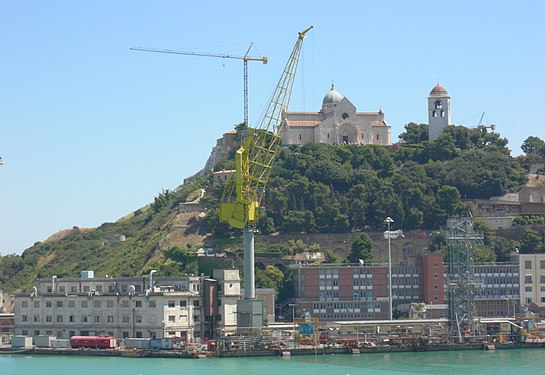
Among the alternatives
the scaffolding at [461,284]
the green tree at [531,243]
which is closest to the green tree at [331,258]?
the green tree at [531,243]

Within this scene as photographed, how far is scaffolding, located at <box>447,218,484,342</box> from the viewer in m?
74.4

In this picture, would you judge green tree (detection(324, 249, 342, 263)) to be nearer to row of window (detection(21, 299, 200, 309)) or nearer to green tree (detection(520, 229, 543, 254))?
green tree (detection(520, 229, 543, 254))

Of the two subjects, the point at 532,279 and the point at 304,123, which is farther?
the point at 304,123

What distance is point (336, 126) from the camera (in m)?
119

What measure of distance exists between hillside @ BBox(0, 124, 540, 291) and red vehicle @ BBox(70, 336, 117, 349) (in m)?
23.6

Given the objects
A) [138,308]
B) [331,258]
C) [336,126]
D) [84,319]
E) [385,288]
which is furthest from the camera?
[336,126]

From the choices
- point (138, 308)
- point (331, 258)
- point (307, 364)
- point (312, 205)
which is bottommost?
point (307, 364)

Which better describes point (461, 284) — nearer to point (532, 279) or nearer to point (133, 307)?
point (133, 307)

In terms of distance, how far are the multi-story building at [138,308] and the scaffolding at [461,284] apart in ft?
39.6

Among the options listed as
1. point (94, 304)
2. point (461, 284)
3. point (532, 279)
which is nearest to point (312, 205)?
point (532, 279)

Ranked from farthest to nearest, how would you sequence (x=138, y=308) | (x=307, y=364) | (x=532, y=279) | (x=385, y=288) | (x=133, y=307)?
1. (x=532, y=279)
2. (x=385, y=288)
3. (x=133, y=307)
4. (x=138, y=308)
5. (x=307, y=364)

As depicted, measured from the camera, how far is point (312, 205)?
104 m

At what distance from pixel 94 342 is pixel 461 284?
20660 millimetres

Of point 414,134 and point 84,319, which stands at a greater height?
point 414,134
